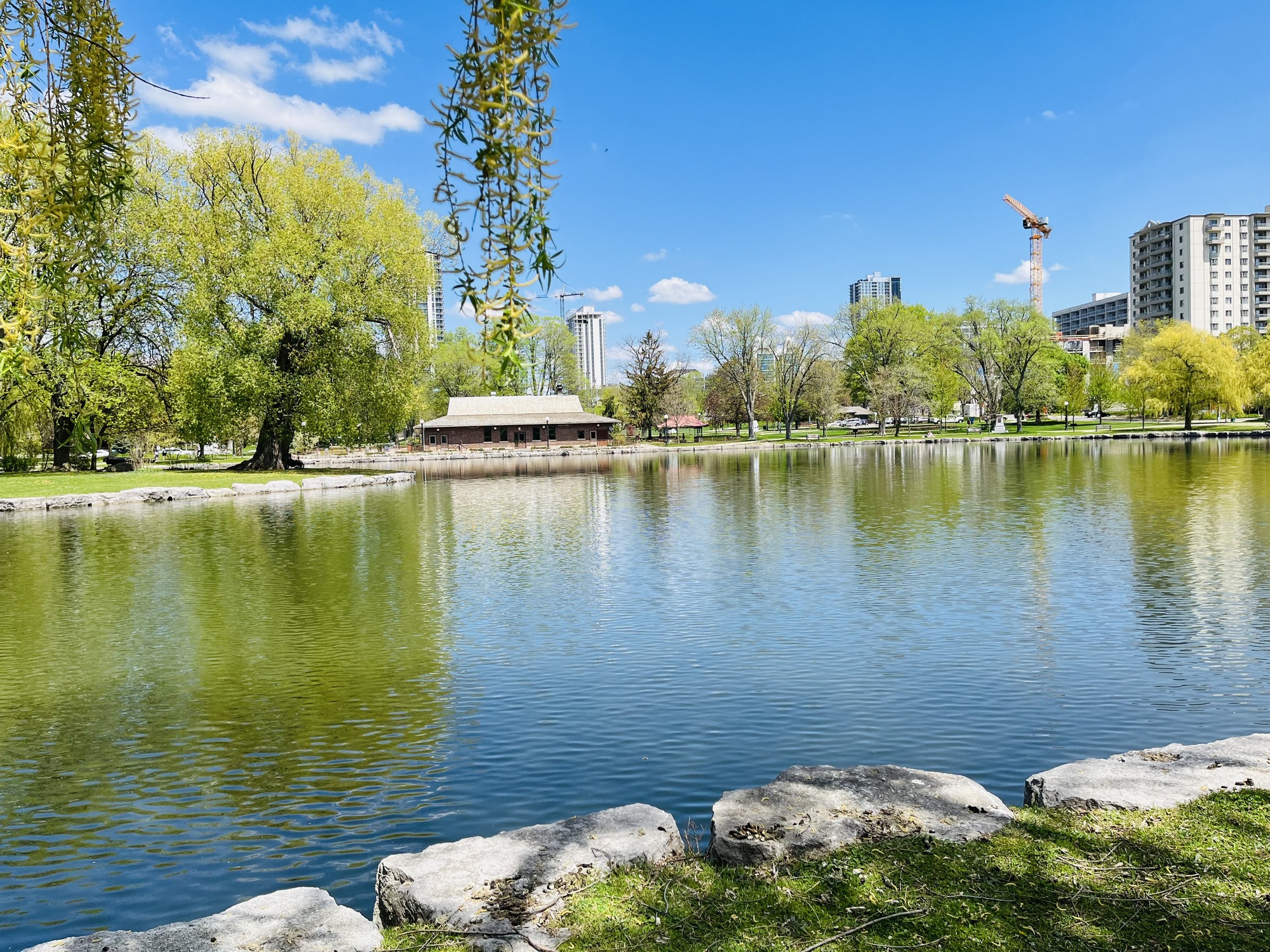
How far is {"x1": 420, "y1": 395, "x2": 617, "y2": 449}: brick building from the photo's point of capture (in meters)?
92.5

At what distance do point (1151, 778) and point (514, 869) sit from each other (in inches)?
171

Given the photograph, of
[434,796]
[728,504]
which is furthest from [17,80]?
[728,504]

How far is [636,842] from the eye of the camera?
209 inches

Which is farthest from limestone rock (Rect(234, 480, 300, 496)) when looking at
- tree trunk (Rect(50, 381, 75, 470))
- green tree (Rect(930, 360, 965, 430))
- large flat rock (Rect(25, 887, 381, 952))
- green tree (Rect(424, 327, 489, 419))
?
green tree (Rect(930, 360, 965, 430))

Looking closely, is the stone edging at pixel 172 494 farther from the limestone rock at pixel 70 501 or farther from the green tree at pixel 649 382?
the green tree at pixel 649 382

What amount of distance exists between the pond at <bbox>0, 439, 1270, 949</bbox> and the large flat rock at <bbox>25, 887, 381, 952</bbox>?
1.36 m

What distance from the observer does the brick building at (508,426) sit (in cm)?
9250

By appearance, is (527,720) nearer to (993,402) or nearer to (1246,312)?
(993,402)

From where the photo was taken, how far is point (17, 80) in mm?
2762

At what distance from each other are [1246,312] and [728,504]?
15290cm

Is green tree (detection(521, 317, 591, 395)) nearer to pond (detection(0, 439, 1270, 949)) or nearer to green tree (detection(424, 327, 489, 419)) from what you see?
green tree (detection(424, 327, 489, 419))

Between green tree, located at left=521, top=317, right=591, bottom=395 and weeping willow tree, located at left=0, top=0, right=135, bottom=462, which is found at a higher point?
green tree, located at left=521, top=317, right=591, bottom=395

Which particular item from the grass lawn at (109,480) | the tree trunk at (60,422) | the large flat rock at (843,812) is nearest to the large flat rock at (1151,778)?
the large flat rock at (843,812)

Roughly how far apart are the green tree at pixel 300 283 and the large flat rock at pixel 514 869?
40.0m
